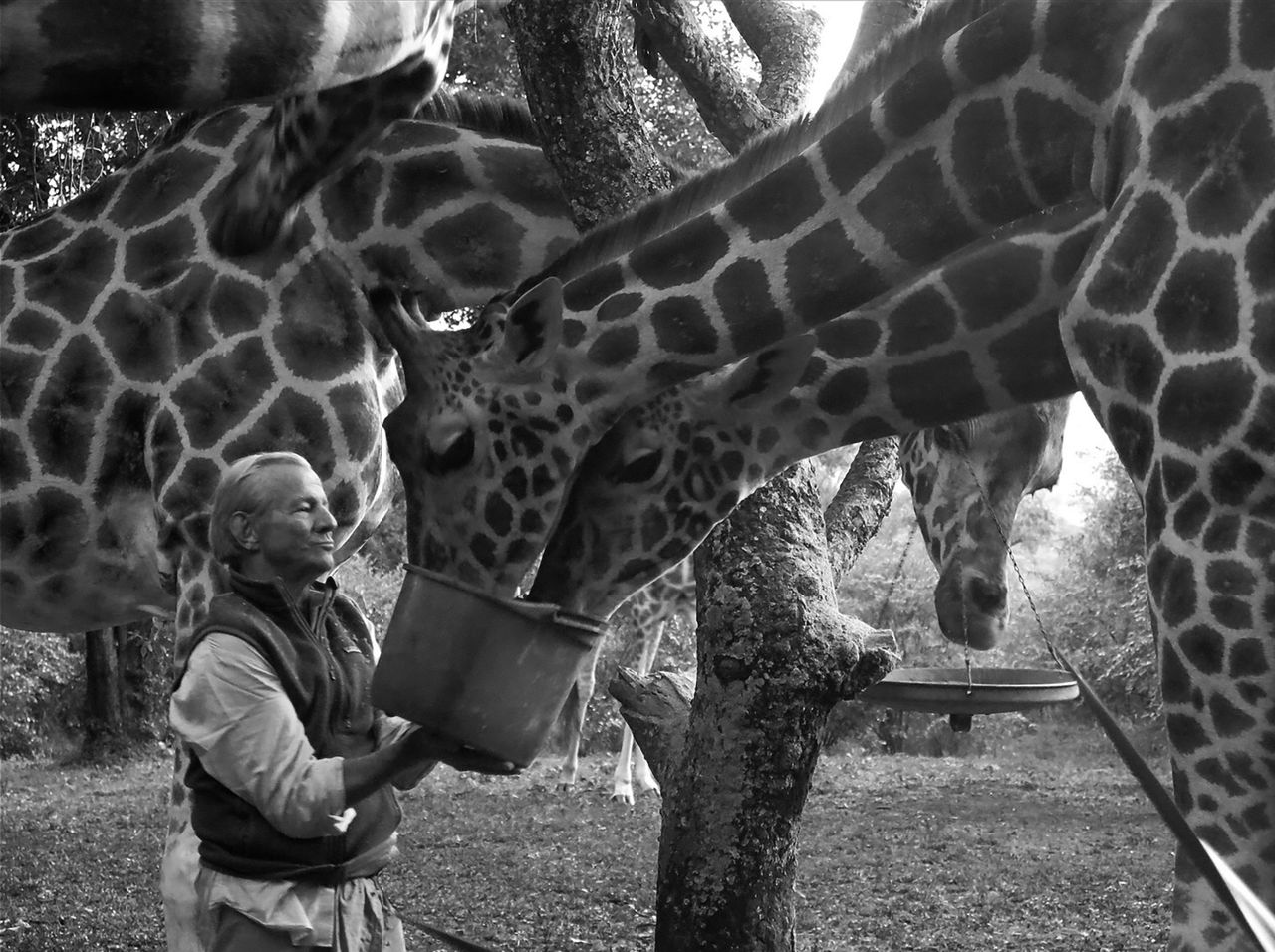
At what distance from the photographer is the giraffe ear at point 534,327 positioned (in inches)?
164

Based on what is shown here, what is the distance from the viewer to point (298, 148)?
171 inches

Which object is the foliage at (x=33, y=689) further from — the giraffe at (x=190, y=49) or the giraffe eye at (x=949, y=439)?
the giraffe at (x=190, y=49)

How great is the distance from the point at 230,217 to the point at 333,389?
0.60 meters

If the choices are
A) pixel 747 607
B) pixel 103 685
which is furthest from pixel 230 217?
pixel 103 685

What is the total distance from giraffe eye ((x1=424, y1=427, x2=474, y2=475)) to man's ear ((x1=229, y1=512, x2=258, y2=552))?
5.44 ft

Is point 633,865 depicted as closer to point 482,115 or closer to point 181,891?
point 482,115

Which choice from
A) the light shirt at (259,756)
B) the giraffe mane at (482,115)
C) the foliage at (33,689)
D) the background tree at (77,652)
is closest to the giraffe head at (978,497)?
the giraffe mane at (482,115)

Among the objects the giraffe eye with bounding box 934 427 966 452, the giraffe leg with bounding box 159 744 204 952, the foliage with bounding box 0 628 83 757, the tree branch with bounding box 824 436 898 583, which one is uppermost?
the giraffe eye with bounding box 934 427 966 452

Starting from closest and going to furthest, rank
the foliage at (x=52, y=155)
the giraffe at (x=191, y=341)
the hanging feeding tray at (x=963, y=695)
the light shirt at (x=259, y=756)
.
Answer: the light shirt at (x=259, y=756) → the giraffe at (x=191, y=341) → the hanging feeding tray at (x=963, y=695) → the foliage at (x=52, y=155)

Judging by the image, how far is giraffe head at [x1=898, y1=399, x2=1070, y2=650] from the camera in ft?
18.8

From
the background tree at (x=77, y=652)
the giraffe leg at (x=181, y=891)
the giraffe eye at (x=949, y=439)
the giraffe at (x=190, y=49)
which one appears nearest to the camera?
the giraffe at (x=190, y=49)

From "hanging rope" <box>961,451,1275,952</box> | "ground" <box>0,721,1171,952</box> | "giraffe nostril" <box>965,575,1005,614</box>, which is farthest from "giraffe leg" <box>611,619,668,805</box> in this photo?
"hanging rope" <box>961,451,1275,952</box>

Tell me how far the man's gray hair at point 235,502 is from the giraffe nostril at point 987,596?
138 inches

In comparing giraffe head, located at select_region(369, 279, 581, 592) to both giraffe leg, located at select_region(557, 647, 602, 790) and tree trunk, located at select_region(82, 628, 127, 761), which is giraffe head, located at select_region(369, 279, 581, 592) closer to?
giraffe leg, located at select_region(557, 647, 602, 790)
